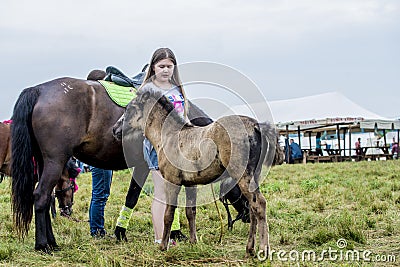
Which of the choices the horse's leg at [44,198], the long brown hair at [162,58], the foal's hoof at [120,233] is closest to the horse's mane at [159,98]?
the long brown hair at [162,58]

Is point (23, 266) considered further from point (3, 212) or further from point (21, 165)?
point (3, 212)

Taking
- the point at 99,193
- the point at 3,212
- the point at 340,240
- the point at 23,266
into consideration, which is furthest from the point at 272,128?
the point at 3,212

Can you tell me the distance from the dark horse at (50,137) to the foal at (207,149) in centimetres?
45

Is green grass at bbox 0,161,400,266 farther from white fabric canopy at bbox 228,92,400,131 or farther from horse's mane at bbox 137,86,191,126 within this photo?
white fabric canopy at bbox 228,92,400,131

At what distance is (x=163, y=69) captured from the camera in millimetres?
4855

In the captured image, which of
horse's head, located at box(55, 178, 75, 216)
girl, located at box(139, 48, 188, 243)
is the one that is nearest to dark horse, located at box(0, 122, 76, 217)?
horse's head, located at box(55, 178, 75, 216)

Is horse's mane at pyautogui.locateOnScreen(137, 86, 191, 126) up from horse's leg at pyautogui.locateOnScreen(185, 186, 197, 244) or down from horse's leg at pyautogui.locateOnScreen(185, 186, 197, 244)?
up

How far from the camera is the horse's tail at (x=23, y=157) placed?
485 cm

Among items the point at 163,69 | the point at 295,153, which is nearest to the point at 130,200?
the point at 163,69

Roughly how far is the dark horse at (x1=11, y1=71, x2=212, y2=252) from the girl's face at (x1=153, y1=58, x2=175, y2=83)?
0.54 meters

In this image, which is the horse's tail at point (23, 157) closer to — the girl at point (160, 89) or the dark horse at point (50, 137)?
the dark horse at point (50, 137)

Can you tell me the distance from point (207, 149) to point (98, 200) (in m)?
2.58

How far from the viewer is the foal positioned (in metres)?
3.89

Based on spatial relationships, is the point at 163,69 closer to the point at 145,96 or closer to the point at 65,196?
the point at 145,96
